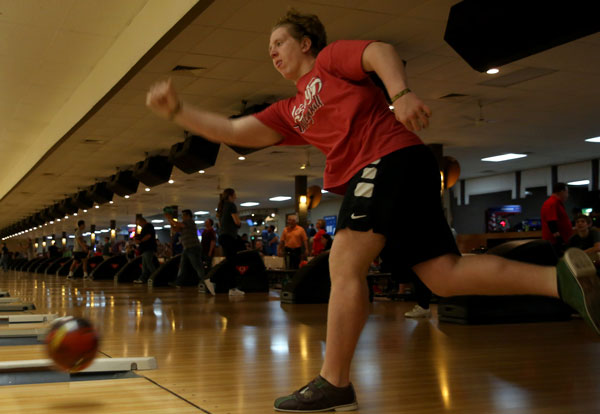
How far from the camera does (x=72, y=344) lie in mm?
2445

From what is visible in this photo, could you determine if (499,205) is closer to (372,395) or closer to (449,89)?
(449,89)

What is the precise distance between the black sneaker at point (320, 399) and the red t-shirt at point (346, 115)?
619mm

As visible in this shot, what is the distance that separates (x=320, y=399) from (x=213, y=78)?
6396mm

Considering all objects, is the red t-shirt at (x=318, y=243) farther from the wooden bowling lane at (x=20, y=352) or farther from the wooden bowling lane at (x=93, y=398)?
the wooden bowling lane at (x=93, y=398)

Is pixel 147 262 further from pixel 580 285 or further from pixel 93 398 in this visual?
pixel 580 285

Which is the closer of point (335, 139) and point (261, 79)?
point (335, 139)

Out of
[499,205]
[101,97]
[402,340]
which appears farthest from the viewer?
[499,205]

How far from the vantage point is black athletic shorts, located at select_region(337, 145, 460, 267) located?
2018 millimetres

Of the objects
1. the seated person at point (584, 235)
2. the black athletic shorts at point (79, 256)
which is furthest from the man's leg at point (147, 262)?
the seated person at point (584, 235)

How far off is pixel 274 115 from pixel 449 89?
6748mm

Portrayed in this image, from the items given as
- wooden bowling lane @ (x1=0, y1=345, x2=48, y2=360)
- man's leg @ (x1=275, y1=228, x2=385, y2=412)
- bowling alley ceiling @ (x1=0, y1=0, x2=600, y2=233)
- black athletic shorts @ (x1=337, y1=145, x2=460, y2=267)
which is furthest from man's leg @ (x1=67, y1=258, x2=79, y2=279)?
black athletic shorts @ (x1=337, y1=145, x2=460, y2=267)

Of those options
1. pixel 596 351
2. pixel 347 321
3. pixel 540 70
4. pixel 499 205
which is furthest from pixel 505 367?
pixel 499 205

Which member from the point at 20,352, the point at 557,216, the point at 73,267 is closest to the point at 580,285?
the point at 20,352

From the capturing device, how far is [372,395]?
2.46 meters
